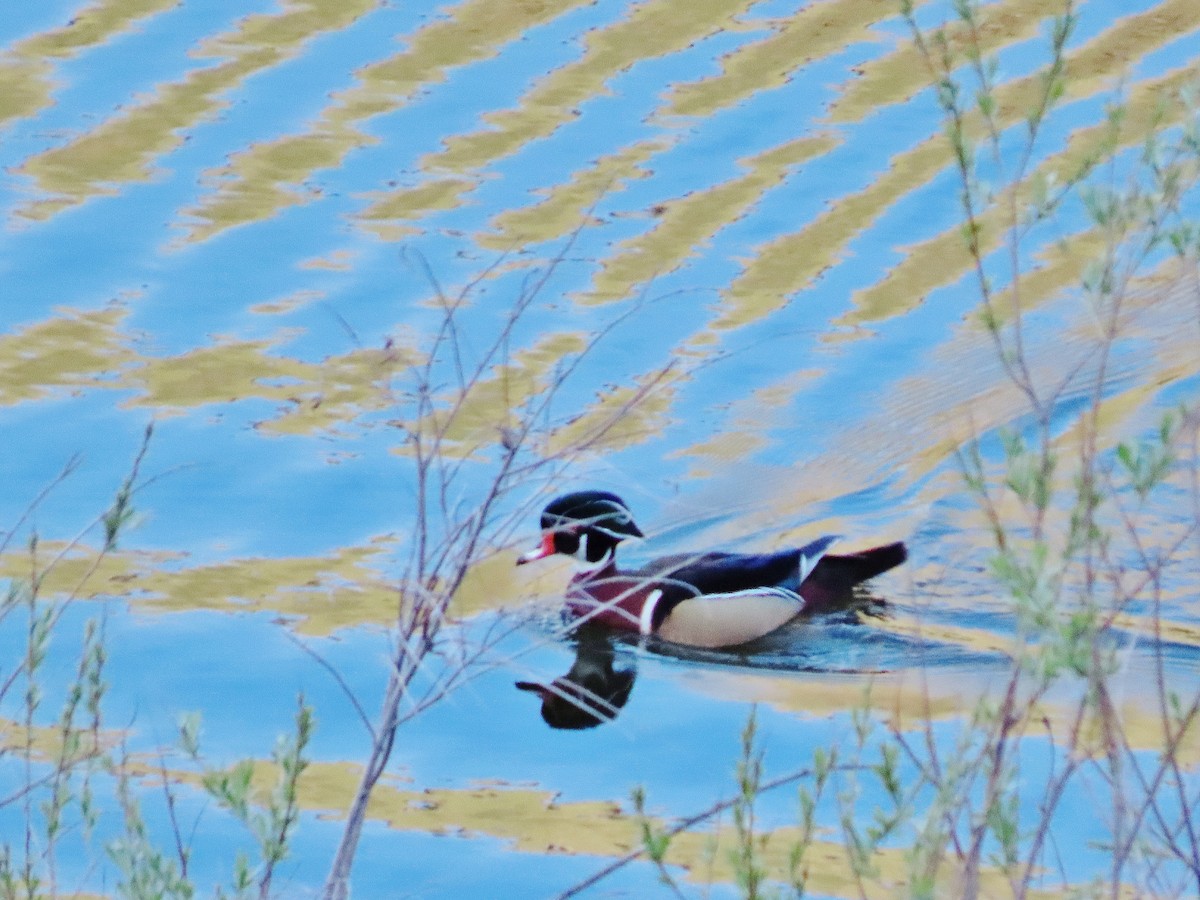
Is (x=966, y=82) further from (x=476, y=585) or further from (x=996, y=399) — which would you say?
(x=476, y=585)

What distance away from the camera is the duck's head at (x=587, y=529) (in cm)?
682

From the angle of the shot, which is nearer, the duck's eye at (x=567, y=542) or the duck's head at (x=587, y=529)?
the duck's head at (x=587, y=529)

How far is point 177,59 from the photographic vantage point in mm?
9875

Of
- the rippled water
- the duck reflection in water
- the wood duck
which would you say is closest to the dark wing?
the wood duck

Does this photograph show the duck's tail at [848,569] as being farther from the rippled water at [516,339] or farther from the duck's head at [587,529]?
the duck's head at [587,529]

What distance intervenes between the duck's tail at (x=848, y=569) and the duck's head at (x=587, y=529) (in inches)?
22.8

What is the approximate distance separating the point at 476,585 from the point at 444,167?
297 centimetres

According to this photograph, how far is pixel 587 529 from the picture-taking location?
704 cm

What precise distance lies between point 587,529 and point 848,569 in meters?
0.84

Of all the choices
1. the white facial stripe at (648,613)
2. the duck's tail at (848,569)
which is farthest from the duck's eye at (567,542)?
the duck's tail at (848,569)

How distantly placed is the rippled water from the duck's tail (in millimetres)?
90

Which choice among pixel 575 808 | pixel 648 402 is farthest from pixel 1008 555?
pixel 648 402

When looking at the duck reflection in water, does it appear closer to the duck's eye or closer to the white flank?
the white flank

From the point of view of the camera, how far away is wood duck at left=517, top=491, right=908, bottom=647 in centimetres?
672
